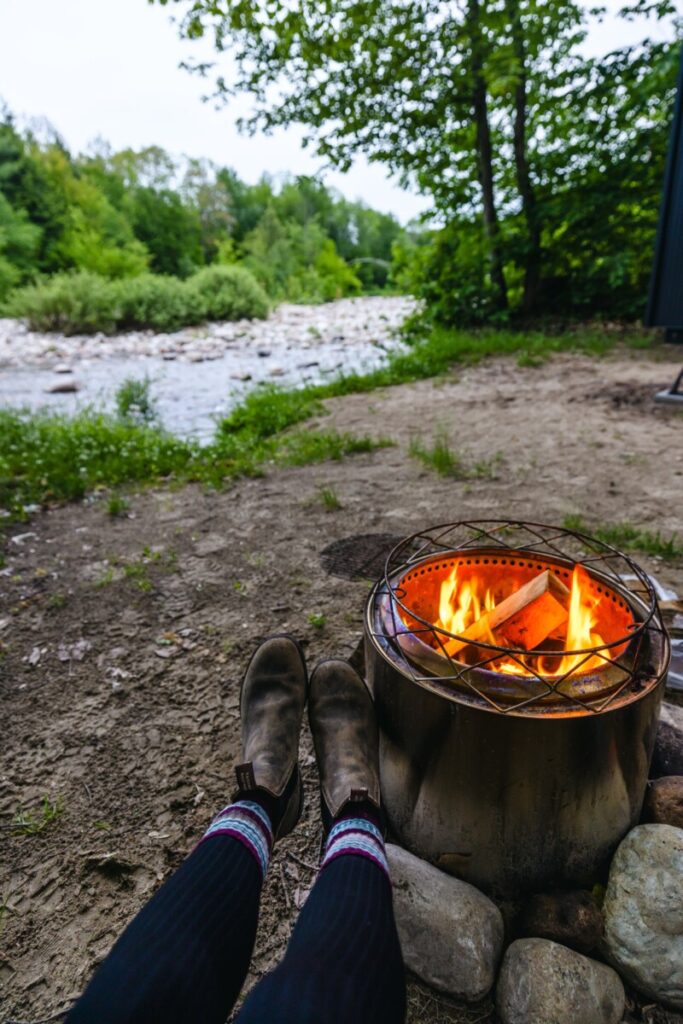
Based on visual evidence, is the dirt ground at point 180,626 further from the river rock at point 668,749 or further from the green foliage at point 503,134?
the green foliage at point 503,134

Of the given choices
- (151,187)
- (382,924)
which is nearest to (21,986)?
(382,924)

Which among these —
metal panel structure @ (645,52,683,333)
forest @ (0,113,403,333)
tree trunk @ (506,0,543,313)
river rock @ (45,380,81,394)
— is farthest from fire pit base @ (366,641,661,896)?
forest @ (0,113,403,333)

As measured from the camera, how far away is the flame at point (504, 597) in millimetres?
1522

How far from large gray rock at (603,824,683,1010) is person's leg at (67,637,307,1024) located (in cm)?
89

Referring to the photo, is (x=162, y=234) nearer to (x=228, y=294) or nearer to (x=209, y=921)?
(x=228, y=294)

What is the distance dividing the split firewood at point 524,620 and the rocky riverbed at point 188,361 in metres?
6.05

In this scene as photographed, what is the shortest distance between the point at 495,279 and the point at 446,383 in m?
4.59

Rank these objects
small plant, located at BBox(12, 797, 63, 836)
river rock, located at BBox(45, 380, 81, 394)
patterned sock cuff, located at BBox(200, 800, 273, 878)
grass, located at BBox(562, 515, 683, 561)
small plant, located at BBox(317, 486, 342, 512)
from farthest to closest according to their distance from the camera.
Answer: river rock, located at BBox(45, 380, 81, 394) < small plant, located at BBox(317, 486, 342, 512) < grass, located at BBox(562, 515, 683, 561) < small plant, located at BBox(12, 797, 63, 836) < patterned sock cuff, located at BBox(200, 800, 273, 878)

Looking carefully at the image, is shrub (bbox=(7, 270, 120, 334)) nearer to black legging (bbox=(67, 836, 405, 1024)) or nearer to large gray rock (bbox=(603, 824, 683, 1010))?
black legging (bbox=(67, 836, 405, 1024))

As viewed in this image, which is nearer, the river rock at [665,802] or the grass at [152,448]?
the river rock at [665,802]

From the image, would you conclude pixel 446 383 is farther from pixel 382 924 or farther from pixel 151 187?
pixel 151 187

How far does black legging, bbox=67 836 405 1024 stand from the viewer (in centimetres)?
108

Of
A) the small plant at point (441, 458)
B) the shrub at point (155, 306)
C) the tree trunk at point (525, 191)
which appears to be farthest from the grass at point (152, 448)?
the shrub at point (155, 306)

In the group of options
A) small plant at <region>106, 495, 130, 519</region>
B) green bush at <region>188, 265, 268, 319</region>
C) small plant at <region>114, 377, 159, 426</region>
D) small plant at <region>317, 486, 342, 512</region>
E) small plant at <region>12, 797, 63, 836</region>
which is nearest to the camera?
small plant at <region>12, 797, 63, 836</region>
